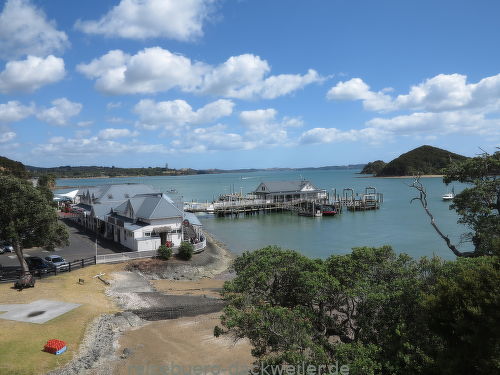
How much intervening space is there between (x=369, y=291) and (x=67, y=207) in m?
63.2

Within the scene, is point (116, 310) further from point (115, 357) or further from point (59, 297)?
point (115, 357)

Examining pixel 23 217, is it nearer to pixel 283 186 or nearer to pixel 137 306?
pixel 137 306

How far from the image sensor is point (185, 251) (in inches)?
1323

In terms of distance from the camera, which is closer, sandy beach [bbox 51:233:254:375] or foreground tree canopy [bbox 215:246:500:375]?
foreground tree canopy [bbox 215:246:500:375]

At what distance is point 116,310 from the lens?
2212 centimetres

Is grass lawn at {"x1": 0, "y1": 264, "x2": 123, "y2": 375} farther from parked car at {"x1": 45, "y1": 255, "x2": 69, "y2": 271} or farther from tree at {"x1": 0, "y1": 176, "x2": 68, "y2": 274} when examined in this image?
tree at {"x1": 0, "y1": 176, "x2": 68, "y2": 274}

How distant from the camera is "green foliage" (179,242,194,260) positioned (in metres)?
33.6

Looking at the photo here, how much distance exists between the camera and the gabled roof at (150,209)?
3544cm

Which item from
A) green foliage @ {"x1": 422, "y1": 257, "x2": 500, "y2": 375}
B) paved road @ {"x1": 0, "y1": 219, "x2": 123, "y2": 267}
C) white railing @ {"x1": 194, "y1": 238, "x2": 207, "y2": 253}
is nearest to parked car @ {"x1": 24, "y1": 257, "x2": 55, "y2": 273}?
paved road @ {"x1": 0, "y1": 219, "x2": 123, "y2": 267}

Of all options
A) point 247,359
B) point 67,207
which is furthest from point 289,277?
point 67,207

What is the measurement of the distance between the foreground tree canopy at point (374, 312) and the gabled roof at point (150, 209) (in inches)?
816

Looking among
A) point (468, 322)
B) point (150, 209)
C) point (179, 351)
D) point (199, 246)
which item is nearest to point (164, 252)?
point (199, 246)

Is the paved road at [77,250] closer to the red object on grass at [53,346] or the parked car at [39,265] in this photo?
the parked car at [39,265]

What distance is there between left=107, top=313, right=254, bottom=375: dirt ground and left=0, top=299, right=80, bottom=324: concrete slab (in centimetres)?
412
